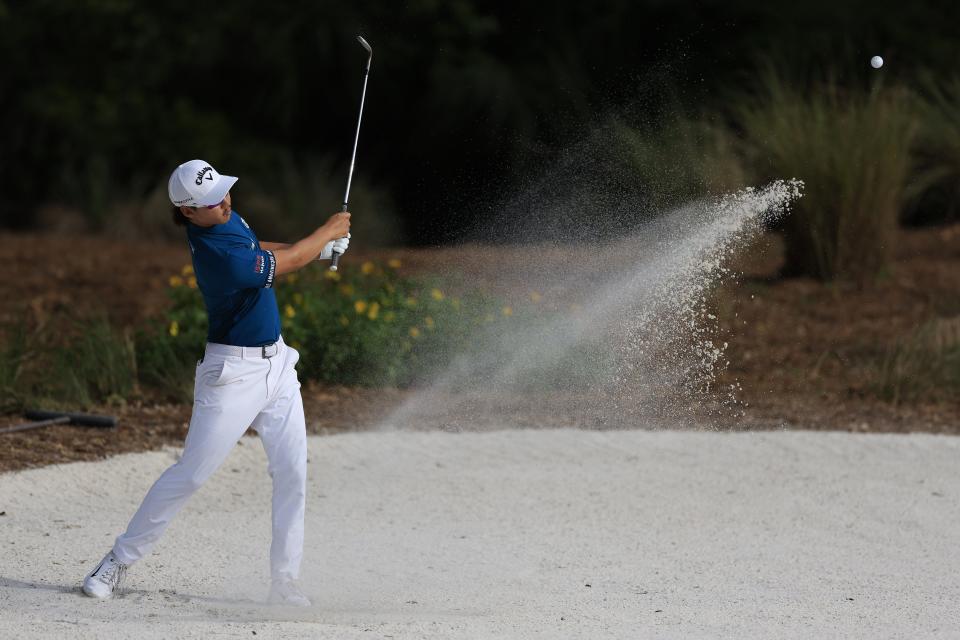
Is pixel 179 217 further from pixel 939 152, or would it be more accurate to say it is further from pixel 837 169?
pixel 939 152

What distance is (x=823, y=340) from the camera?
9258 millimetres

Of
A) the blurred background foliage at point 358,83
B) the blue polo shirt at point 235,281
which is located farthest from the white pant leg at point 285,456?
the blurred background foliage at point 358,83

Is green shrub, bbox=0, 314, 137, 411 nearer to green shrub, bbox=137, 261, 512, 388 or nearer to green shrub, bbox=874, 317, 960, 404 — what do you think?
green shrub, bbox=137, 261, 512, 388

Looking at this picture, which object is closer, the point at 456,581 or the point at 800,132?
the point at 456,581

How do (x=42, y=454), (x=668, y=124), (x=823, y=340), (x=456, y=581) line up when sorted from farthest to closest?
(x=668, y=124)
(x=823, y=340)
(x=42, y=454)
(x=456, y=581)

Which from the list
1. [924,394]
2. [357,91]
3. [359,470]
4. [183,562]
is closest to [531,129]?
[357,91]

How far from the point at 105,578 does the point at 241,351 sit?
0.89 m

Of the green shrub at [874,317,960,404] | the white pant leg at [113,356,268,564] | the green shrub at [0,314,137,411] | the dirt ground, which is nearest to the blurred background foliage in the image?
the dirt ground

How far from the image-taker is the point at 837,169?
31.6ft

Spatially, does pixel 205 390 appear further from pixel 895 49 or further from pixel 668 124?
pixel 895 49

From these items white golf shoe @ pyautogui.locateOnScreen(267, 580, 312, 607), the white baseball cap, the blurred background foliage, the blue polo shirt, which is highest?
the blurred background foliage

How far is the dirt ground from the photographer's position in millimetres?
7520

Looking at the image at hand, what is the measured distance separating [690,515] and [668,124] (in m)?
5.30

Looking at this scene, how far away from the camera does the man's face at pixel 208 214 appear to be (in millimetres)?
4418
